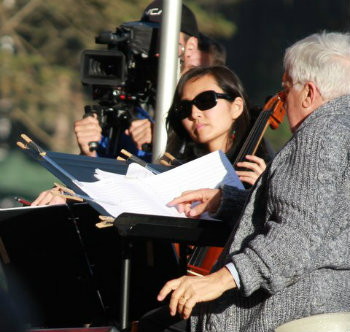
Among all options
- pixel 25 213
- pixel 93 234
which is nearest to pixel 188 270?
pixel 93 234

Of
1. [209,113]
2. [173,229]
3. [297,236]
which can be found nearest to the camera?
[297,236]

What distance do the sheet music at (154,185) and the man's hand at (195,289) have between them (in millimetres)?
276

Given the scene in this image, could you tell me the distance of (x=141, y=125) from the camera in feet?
13.3

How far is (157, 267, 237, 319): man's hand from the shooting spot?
2.08 m

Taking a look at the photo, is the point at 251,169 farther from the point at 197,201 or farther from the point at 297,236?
the point at 297,236

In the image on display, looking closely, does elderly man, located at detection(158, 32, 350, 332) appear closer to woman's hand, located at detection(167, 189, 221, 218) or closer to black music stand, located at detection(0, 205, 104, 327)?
woman's hand, located at detection(167, 189, 221, 218)

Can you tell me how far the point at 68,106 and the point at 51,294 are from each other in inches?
430

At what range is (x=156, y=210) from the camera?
7.84 ft

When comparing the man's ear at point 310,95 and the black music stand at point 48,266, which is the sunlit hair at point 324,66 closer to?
the man's ear at point 310,95

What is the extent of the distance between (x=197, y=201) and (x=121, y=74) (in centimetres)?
172

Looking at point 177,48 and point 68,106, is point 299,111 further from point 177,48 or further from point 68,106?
point 68,106

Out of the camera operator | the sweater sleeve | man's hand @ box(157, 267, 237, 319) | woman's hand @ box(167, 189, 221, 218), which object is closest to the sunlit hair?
the sweater sleeve

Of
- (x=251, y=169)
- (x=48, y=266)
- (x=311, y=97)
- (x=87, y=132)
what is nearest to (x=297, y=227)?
(x=311, y=97)

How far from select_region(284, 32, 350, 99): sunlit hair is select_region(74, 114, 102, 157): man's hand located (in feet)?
6.30
